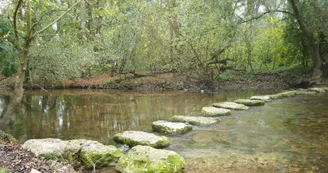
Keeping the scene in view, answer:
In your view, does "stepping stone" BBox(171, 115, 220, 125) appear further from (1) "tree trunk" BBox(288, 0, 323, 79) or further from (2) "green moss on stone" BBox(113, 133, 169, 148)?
(1) "tree trunk" BBox(288, 0, 323, 79)

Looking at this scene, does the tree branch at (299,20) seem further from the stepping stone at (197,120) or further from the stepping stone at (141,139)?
the stepping stone at (141,139)

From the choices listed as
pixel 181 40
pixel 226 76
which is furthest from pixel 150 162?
pixel 226 76

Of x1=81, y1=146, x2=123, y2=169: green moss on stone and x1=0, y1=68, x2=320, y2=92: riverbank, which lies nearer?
x1=81, y1=146, x2=123, y2=169: green moss on stone

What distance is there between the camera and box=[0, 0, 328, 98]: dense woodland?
569 inches

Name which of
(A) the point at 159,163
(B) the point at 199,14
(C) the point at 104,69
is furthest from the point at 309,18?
(C) the point at 104,69

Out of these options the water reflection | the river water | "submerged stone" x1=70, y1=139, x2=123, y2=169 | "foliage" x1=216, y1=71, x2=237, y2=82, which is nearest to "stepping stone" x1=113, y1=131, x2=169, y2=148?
the river water

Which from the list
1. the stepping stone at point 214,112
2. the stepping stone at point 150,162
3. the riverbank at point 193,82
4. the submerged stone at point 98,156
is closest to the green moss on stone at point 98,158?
the submerged stone at point 98,156

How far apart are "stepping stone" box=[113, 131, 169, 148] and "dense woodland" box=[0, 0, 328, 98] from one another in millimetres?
7422

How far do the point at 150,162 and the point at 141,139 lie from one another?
4.72 feet

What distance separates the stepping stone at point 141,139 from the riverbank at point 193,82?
1190cm

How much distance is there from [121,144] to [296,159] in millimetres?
3405

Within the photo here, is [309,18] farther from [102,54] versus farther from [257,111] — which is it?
[102,54]

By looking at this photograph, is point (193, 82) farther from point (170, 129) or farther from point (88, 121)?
point (170, 129)

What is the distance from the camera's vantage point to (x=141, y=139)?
569 centimetres
